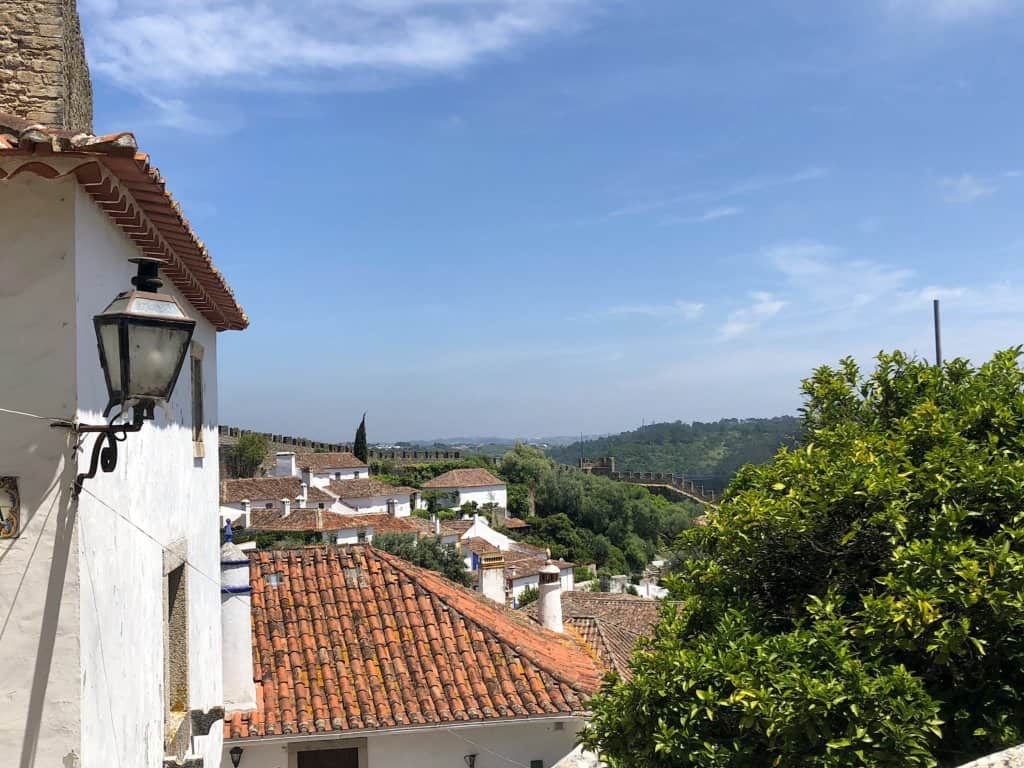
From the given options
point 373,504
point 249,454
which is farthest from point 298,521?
point 249,454

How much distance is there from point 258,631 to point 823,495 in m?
7.20

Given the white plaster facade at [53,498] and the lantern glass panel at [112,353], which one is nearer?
the lantern glass panel at [112,353]

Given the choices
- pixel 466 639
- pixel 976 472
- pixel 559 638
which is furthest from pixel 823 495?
pixel 559 638

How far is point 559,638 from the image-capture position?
41.5ft

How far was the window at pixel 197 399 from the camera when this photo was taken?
7.18 meters

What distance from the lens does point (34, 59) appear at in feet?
17.1

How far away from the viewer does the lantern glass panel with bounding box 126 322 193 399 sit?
3.44 m

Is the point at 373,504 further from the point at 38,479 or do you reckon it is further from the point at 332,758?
the point at 38,479

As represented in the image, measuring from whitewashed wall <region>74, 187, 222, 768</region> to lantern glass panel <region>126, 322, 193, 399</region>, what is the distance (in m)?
0.45

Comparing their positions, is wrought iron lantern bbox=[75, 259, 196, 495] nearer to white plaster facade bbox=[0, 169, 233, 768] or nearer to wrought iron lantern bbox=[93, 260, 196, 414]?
wrought iron lantern bbox=[93, 260, 196, 414]

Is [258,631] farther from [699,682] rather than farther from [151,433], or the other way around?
[699,682]

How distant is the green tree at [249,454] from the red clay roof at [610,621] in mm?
30682

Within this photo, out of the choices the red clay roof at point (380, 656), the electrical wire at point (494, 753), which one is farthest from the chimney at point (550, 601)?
the electrical wire at point (494, 753)

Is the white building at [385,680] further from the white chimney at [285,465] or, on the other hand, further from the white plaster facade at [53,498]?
the white chimney at [285,465]
